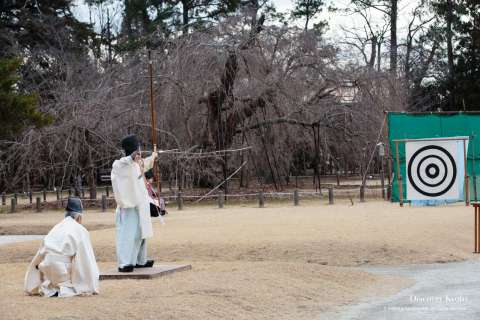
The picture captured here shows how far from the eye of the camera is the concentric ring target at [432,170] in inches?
695

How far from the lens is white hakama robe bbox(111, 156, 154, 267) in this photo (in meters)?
9.88

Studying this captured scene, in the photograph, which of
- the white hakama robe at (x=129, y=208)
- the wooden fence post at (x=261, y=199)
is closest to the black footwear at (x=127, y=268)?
the white hakama robe at (x=129, y=208)

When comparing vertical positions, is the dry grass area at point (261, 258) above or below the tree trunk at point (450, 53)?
below

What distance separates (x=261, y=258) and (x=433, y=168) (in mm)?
7124

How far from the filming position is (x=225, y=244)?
43.0ft

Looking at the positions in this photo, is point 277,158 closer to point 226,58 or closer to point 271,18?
point 226,58

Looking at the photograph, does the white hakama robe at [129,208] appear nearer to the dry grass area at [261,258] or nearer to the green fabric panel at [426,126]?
the dry grass area at [261,258]

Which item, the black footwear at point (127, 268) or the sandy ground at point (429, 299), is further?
the black footwear at point (127, 268)

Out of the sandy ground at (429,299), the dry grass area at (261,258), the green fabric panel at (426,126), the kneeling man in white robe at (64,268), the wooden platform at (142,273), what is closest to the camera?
the sandy ground at (429,299)

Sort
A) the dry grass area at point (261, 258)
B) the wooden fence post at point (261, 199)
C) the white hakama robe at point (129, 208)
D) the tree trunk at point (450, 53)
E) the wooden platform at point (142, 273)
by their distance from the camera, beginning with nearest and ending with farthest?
the dry grass area at point (261, 258)
the wooden platform at point (142, 273)
the white hakama robe at point (129, 208)
the wooden fence post at point (261, 199)
the tree trunk at point (450, 53)

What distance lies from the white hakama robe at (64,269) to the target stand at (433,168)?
10735 millimetres

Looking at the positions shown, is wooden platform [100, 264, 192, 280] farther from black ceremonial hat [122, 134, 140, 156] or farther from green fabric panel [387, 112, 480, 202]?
green fabric panel [387, 112, 480, 202]

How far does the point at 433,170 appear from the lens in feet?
59.1

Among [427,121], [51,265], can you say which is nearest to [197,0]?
[427,121]
